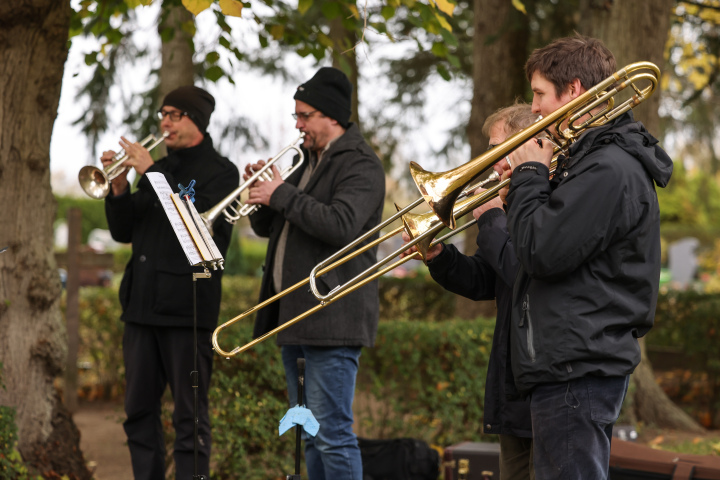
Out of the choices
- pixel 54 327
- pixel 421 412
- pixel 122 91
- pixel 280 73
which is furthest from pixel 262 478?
pixel 280 73

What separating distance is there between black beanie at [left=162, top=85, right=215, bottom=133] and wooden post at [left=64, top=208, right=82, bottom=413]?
12.0ft

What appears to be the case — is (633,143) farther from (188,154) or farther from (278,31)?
(278,31)

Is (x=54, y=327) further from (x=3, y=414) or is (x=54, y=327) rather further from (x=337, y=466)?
(x=337, y=466)

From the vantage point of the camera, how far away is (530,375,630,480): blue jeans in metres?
2.26

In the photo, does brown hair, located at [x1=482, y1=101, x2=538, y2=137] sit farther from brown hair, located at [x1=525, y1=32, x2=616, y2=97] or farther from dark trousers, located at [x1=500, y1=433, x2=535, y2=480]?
dark trousers, located at [x1=500, y1=433, x2=535, y2=480]

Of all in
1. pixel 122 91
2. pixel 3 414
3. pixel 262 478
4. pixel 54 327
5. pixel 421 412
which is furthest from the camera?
pixel 122 91

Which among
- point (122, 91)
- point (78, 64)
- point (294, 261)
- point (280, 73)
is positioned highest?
point (280, 73)

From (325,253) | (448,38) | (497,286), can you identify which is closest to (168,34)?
(448,38)

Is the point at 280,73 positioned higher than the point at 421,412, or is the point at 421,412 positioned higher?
the point at 280,73

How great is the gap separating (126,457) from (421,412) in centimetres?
216

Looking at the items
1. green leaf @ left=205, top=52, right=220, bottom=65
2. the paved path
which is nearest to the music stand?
the paved path

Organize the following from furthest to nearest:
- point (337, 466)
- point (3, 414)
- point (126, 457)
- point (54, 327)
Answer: point (126, 457) < point (54, 327) < point (3, 414) < point (337, 466)

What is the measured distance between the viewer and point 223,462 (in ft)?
15.8

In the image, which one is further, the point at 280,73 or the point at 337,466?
the point at 280,73
